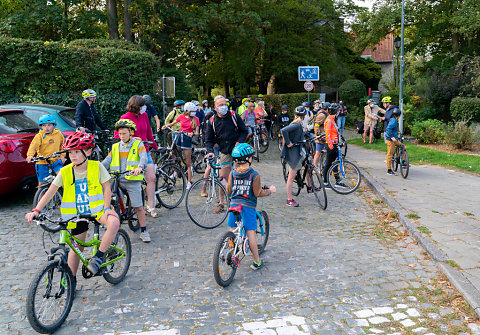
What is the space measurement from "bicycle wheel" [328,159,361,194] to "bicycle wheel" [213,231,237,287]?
5189 mm

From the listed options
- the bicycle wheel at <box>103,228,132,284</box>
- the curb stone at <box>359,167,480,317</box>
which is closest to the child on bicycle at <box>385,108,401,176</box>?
the curb stone at <box>359,167,480,317</box>

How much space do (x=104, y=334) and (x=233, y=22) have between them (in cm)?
1973

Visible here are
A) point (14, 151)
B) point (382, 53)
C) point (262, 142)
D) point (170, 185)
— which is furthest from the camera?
point (382, 53)

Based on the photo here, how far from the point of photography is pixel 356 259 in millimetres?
5836

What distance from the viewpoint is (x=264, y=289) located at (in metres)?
4.95

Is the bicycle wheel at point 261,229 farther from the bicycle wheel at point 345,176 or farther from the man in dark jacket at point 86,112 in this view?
the man in dark jacket at point 86,112

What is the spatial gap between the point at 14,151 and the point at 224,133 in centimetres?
386

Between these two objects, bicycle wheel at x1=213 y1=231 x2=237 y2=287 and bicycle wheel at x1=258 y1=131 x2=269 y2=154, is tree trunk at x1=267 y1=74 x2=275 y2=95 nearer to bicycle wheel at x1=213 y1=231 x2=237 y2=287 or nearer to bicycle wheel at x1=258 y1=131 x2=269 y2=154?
bicycle wheel at x1=258 y1=131 x2=269 y2=154

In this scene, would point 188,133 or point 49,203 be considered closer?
point 49,203

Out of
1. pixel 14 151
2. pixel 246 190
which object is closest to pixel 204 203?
pixel 246 190

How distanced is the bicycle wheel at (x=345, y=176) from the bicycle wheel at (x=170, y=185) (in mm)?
3277

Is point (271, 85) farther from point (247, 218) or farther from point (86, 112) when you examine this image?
point (247, 218)

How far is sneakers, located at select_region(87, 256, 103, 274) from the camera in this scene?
14.6ft

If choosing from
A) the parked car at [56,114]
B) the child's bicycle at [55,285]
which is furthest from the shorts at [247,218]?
the parked car at [56,114]
